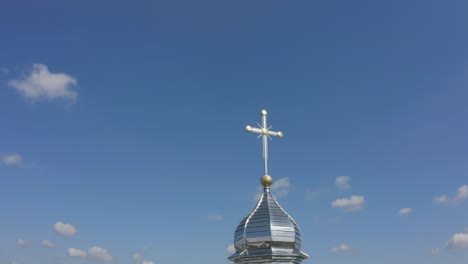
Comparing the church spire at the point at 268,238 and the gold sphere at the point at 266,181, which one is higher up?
the gold sphere at the point at 266,181

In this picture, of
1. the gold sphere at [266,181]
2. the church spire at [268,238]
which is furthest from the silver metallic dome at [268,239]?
the gold sphere at [266,181]

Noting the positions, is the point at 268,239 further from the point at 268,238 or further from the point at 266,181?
the point at 266,181

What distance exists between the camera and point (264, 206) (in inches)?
829

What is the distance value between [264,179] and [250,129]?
2294mm

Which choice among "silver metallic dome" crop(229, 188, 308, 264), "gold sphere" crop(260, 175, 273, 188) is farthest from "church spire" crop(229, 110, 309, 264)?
"gold sphere" crop(260, 175, 273, 188)

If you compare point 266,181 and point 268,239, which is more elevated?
point 266,181

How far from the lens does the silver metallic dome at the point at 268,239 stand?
19625mm

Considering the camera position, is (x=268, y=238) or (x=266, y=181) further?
(x=266, y=181)

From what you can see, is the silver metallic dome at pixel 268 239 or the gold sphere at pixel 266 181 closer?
the silver metallic dome at pixel 268 239

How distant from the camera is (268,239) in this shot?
1978 cm

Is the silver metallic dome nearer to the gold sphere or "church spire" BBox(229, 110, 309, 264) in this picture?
"church spire" BBox(229, 110, 309, 264)

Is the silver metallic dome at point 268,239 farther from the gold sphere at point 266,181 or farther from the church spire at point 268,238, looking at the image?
the gold sphere at point 266,181

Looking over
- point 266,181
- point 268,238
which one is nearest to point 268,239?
point 268,238

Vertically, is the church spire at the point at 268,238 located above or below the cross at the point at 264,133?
below
